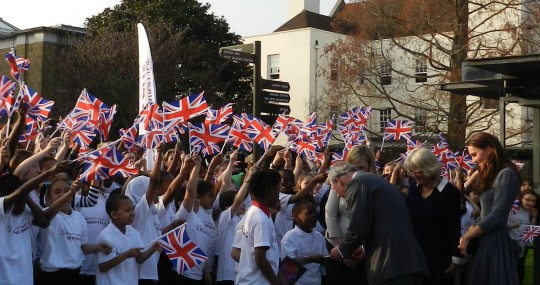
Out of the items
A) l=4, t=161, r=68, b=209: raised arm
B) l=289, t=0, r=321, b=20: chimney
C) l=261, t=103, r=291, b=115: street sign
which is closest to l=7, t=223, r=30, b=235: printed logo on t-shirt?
l=4, t=161, r=68, b=209: raised arm

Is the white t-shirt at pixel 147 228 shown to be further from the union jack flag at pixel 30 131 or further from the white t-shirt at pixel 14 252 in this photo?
the union jack flag at pixel 30 131

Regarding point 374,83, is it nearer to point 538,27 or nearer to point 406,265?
point 538,27

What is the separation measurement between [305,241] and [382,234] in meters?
2.49

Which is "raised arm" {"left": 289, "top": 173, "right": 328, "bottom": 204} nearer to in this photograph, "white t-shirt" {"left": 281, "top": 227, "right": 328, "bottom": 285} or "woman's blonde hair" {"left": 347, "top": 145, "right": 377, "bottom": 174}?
"white t-shirt" {"left": 281, "top": 227, "right": 328, "bottom": 285}

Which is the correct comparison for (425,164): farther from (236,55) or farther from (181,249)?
(236,55)

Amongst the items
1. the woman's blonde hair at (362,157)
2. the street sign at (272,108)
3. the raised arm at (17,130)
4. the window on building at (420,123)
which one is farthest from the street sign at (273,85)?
the window on building at (420,123)

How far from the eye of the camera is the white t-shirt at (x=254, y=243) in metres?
6.64

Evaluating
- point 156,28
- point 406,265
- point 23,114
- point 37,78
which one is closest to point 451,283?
point 406,265

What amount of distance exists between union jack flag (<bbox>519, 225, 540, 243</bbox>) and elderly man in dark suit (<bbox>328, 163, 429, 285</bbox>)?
5496 mm

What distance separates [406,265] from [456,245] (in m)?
0.85

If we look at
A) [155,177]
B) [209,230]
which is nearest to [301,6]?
[209,230]

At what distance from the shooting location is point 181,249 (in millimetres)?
7844

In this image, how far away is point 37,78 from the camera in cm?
4234

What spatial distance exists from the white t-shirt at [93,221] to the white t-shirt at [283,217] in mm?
2054
